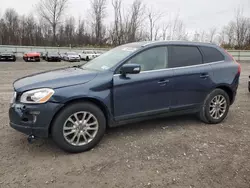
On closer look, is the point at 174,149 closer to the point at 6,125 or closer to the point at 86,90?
the point at 86,90

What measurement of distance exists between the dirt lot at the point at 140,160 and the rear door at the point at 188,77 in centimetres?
56

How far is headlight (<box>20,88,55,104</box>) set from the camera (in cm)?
287

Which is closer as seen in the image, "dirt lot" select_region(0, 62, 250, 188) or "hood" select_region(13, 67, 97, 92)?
"dirt lot" select_region(0, 62, 250, 188)

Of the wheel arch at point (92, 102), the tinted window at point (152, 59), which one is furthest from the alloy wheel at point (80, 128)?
the tinted window at point (152, 59)

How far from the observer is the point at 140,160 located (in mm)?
2961

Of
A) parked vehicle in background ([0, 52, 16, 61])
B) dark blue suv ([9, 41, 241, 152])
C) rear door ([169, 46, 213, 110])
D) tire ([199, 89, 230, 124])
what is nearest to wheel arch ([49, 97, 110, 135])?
dark blue suv ([9, 41, 241, 152])

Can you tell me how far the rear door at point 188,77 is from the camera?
12.6 ft

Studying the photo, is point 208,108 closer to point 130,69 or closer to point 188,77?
point 188,77

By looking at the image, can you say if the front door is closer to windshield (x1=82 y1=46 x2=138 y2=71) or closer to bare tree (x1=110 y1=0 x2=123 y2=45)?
windshield (x1=82 y1=46 x2=138 y2=71)

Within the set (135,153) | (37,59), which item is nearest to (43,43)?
(37,59)

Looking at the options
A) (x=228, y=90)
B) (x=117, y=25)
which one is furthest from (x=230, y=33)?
(x=228, y=90)

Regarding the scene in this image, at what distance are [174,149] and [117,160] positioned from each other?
0.92 metres

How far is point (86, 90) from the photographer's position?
10.1 ft

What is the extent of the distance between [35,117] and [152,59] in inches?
82.6
